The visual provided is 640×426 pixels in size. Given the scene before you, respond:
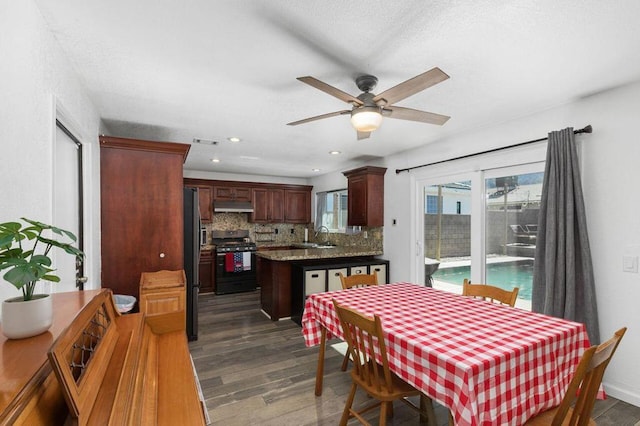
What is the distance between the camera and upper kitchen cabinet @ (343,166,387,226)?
15.6ft

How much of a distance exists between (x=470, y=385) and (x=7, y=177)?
1.95 metres

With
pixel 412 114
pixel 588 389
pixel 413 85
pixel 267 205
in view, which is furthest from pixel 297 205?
pixel 588 389

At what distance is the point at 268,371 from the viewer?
9.09 feet

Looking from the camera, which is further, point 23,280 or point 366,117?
point 366,117

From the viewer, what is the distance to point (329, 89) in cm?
174

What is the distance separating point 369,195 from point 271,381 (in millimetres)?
2973

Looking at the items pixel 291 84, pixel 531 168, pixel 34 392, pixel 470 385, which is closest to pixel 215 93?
pixel 291 84

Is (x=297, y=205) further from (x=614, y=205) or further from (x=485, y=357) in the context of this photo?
(x=485, y=357)

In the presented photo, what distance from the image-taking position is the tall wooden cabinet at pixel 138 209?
115 inches

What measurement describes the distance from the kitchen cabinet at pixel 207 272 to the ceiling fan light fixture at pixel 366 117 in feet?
15.3

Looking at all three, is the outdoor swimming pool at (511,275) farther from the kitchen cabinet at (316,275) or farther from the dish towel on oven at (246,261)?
the dish towel on oven at (246,261)

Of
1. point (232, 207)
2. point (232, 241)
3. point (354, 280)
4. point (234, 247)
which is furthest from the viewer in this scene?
point (232, 241)

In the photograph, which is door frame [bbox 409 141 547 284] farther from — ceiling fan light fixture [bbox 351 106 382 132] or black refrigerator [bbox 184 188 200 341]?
black refrigerator [bbox 184 188 200 341]

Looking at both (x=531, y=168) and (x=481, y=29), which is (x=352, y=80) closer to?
(x=481, y=29)
